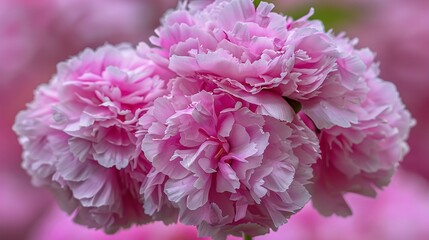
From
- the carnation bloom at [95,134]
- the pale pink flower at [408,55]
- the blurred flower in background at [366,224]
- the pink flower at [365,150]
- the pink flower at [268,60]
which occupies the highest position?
the pink flower at [268,60]

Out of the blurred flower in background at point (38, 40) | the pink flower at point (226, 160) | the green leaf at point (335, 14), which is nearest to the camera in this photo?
the pink flower at point (226, 160)

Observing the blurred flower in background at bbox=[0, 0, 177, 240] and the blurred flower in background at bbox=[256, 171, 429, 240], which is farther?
the blurred flower in background at bbox=[0, 0, 177, 240]

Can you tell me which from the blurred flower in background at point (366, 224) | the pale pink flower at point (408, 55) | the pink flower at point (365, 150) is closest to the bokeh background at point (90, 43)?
the pale pink flower at point (408, 55)

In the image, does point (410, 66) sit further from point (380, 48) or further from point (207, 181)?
point (207, 181)

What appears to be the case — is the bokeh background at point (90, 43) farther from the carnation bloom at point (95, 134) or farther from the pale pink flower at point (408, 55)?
the carnation bloom at point (95, 134)

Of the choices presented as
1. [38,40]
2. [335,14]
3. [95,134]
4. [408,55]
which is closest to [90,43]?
[38,40]

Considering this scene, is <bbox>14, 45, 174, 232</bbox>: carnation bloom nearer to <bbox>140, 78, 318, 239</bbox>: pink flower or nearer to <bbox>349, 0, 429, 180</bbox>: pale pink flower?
<bbox>140, 78, 318, 239</bbox>: pink flower

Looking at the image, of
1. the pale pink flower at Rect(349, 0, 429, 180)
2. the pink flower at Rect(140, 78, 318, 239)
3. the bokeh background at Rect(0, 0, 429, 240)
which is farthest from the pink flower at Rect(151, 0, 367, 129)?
the pale pink flower at Rect(349, 0, 429, 180)
